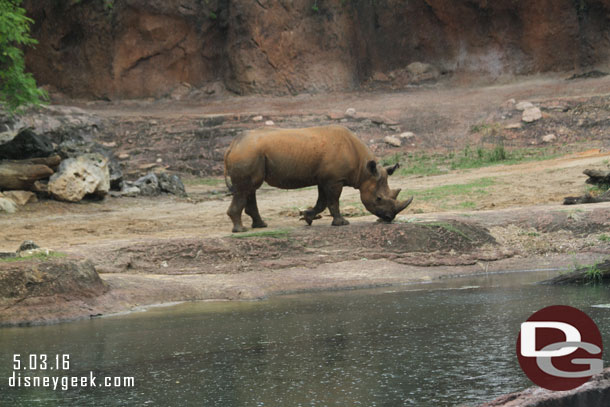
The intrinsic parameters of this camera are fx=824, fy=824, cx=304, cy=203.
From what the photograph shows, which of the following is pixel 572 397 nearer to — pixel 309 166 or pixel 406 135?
pixel 309 166

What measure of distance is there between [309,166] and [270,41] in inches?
697

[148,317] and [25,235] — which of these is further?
[25,235]

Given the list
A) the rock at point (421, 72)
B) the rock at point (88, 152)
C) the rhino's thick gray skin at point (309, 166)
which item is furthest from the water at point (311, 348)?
Result: the rock at point (421, 72)

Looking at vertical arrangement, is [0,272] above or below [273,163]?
below

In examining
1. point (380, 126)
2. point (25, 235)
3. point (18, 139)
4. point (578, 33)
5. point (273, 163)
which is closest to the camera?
point (273, 163)

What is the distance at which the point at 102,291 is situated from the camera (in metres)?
8.49

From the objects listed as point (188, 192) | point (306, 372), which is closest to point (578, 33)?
point (188, 192)

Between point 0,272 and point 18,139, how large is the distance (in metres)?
9.87

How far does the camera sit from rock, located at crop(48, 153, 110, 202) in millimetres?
16578

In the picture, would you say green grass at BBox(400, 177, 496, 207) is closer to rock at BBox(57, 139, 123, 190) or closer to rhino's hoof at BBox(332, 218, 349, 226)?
rhino's hoof at BBox(332, 218, 349, 226)

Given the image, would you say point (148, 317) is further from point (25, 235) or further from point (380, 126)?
point (380, 126)

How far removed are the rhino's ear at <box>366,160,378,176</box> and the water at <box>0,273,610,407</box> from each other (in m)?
2.72

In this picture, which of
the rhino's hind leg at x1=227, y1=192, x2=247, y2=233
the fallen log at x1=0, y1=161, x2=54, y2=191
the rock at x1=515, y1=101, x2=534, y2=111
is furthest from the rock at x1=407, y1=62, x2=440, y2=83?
the rhino's hind leg at x1=227, y1=192, x2=247, y2=233

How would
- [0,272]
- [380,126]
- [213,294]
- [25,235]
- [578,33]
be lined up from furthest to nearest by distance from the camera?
[578,33]
[380,126]
[25,235]
[213,294]
[0,272]
